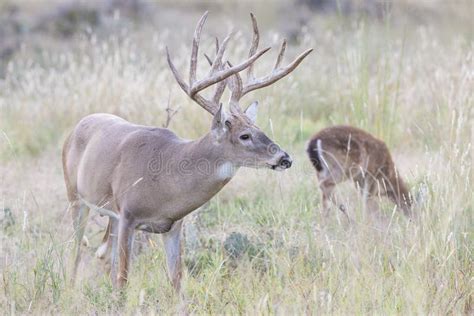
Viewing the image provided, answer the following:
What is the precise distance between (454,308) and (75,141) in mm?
2943

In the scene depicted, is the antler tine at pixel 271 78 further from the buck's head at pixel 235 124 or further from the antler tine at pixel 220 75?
the antler tine at pixel 220 75

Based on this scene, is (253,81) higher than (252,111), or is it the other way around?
(253,81)

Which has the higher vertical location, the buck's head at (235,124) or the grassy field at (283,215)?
the buck's head at (235,124)

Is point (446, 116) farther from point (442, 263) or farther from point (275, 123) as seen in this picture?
point (442, 263)

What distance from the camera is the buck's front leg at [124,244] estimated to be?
19.0 feet

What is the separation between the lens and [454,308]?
5.01m

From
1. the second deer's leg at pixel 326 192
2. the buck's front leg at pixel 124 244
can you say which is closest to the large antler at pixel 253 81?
the buck's front leg at pixel 124 244

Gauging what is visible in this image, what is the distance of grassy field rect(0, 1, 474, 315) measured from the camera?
5156 millimetres

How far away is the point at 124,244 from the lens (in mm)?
5793

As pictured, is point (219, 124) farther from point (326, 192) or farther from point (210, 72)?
point (326, 192)

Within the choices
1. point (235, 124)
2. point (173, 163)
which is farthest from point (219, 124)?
point (173, 163)

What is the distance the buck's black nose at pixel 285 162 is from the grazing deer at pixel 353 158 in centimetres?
283

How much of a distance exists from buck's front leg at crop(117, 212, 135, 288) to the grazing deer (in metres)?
2.72

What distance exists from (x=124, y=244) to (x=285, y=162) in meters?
1.14
